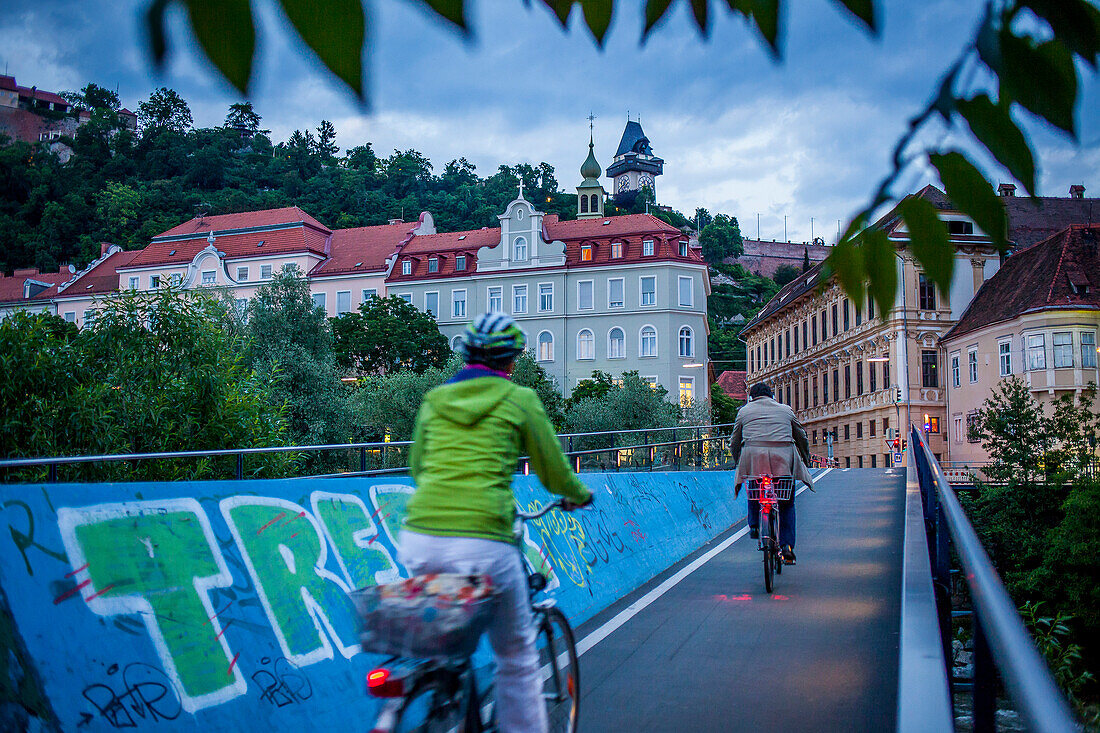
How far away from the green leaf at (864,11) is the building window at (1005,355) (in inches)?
2234

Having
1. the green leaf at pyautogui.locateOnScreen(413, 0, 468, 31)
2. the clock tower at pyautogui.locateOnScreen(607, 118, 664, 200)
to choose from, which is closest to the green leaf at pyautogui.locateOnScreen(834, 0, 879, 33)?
the green leaf at pyautogui.locateOnScreen(413, 0, 468, 31)

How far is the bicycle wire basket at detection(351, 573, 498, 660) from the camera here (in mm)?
3557

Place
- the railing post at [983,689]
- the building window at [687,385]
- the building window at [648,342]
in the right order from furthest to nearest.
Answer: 1. the building window at [648,342]
2. the building window at [687,385]
3. the railing post at [983,689]

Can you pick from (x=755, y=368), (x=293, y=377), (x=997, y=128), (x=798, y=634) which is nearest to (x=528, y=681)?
(x=997, y=128)

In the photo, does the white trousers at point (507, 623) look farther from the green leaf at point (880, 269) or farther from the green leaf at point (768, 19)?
the green leaf at point (768, 19)

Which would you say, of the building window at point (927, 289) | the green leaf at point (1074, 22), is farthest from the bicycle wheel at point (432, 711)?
the green leaf at point (1074, 22)

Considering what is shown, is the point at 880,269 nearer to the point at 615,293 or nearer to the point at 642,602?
the point at 642,602

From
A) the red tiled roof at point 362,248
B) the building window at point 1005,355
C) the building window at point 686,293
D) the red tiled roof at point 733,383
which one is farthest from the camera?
the red tiled roof at point 733,383

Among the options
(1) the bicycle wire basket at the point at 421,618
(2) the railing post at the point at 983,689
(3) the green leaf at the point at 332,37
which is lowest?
(2) the railing post at the point at 983,689

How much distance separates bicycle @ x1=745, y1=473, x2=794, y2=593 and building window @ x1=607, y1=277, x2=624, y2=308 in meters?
59.0

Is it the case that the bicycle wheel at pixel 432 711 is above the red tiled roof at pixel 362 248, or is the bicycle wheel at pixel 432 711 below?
below

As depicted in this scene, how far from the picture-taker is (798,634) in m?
8.27

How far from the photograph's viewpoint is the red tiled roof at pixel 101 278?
8584cm

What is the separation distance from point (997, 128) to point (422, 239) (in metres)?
80.3
